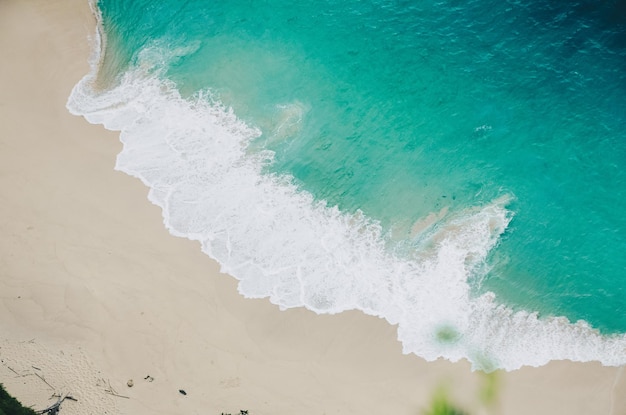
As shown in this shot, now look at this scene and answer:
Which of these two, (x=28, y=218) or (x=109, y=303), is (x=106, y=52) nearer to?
(x=28, y=218)

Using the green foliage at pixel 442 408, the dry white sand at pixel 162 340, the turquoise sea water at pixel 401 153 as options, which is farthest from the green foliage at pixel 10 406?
the green foliage at pixel 442 408

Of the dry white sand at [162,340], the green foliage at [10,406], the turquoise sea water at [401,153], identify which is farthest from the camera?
the turquoise sea water at [401,153]

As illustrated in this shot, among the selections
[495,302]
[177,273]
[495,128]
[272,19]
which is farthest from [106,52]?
[495,302]

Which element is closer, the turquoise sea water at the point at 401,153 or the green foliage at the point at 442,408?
the green foliage at the point at 442,408

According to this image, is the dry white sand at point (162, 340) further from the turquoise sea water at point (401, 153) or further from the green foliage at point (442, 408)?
the turquoise sea water at point (401, 153)

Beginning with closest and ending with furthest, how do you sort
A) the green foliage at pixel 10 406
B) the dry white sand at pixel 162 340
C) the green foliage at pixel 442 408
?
the green foliage at pixel 10 406 → the green foliage at pixel 442 408 → the dry white sand at pixel 162 340

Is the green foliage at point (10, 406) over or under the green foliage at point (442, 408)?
over
